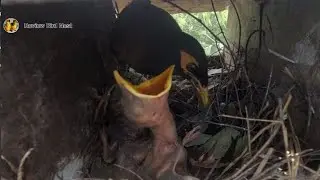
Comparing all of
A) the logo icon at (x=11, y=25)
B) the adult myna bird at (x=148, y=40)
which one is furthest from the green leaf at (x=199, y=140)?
the logo icon at (x=11, y=25)

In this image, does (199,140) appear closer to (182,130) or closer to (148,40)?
(182,130)

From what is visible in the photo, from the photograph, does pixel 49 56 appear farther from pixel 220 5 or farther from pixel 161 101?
pixel 220 5

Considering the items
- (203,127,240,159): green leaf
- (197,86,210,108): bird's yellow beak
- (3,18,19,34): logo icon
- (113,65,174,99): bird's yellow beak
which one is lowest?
(203,127,240,159): green leaf

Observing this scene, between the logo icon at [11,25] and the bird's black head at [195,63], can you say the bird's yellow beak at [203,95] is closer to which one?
the bird's black head at [195,63]

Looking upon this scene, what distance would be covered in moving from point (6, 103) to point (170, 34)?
30 centimetres

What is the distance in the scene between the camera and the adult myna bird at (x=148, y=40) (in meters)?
0.87

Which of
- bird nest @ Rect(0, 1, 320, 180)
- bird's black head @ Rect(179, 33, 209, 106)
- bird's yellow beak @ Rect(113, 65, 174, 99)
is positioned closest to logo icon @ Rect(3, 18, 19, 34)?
bird nest @ Rect(0, 1, 320, 180)

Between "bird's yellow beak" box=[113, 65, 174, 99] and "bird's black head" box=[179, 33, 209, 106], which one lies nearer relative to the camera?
"bird's yellow beak" box=[113, 65, 174, 99]

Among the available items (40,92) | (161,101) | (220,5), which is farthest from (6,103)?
(220,5)

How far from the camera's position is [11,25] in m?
0.74

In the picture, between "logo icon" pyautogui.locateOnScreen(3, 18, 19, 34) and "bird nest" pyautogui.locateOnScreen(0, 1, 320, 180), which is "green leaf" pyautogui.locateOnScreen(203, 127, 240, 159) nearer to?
"bird nest" pyautogui.locateOnScreen(0, 1, 320, 180)

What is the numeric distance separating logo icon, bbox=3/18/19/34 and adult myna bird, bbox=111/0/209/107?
0.59ft

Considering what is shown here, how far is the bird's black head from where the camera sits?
0.89m

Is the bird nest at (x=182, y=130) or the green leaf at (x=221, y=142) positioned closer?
the bird nest at (x=182, y=130)
